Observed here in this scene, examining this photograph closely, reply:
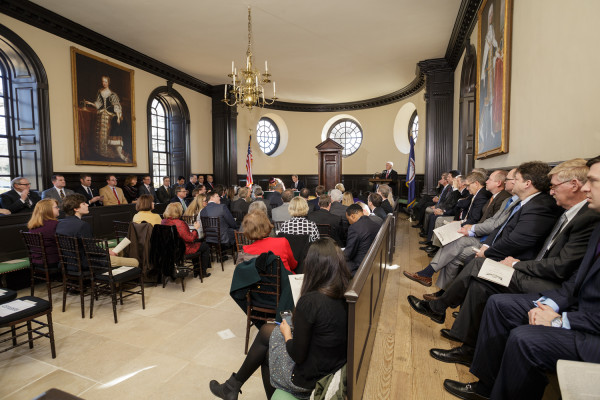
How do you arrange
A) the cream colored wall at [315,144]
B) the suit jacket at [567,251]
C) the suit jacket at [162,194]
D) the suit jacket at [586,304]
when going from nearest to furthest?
the suit jacket at [586,304]
the suit jacket at [567,251]
the suit jacket at [162,194]
the cream colored wall at [315,144]

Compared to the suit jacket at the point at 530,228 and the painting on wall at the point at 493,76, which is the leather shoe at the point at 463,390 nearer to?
the suit jacket at the point at 530,228

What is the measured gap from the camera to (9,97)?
19.3 ft

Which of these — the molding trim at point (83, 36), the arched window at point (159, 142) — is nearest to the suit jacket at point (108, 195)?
the arched window at point (159, 142)

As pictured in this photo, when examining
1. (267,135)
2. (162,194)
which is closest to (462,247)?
(162,194)

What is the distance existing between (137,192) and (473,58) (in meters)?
7.86

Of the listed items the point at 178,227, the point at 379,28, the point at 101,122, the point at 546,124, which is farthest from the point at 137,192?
the point at 546,124

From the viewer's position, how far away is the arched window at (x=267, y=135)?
13.4 metres

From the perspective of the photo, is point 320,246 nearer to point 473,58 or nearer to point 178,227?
point 178,227

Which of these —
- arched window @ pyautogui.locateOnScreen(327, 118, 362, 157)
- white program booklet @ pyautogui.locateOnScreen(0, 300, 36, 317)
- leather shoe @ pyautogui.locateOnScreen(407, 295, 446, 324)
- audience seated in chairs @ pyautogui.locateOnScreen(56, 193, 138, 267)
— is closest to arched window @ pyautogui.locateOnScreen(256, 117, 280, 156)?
arched window @ pyautogui.locateOnScreen(327, 118, 362, 157)

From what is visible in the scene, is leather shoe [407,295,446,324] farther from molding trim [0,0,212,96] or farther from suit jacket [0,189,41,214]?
molding trim [0,0,212,96]

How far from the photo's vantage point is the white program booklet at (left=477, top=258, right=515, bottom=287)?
2.10m

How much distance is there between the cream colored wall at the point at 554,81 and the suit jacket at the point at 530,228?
0.45 m

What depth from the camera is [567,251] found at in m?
1.92

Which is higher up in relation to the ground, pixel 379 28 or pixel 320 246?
pixel 379 28
